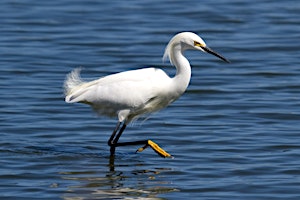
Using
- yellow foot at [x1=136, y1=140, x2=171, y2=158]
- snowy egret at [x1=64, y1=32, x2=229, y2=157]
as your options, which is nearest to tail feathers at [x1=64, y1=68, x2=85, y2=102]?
snowy egret at [x1=64, y1=32, x2=229, y2=157]

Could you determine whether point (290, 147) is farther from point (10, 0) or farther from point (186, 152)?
point (10, 0)

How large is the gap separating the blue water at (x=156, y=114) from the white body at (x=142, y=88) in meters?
0.61

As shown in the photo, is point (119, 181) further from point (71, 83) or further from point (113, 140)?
point (71, 83)

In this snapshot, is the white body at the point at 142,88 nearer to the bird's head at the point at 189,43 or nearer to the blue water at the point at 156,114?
the bird's head at the point at 189,43

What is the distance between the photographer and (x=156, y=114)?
485 inches

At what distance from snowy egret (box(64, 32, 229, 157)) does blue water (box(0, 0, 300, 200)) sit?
0.56 m

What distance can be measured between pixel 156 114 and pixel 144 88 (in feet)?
7.34

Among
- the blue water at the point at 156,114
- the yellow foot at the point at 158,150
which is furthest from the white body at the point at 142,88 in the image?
the blue water at the point at 156,114

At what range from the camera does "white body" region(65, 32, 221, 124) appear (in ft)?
33.1

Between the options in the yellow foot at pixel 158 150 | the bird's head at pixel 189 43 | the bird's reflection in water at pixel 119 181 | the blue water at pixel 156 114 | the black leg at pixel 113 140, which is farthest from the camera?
the black leg at pixel 113 140

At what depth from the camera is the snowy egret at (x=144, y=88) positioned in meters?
10.1

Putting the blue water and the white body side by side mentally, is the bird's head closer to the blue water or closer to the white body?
the white body

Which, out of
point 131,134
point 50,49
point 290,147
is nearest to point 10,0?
point 50,49

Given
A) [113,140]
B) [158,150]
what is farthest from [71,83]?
[158,150]
